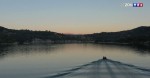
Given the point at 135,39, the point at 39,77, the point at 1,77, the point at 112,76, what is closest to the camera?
the point at 112,76

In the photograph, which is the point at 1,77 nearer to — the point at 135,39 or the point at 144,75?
the point at 144,75

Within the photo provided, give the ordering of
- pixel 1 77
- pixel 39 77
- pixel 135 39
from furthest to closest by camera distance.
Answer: pixel 135 39
pixel 1 77
pixel 39 77

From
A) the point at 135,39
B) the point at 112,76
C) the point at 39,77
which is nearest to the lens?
the point at 112,76

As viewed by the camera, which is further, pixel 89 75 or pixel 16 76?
pixel 16 76

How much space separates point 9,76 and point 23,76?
172 centimetres

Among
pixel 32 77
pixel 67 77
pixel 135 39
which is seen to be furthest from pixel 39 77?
pixel 135 39

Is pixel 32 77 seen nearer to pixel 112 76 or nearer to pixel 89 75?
pixel 89 75

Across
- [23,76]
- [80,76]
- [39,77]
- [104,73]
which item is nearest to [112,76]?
[104,73]

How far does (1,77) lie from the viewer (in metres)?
29.3

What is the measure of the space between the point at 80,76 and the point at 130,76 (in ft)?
16.3

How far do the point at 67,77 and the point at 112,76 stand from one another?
14.5ft

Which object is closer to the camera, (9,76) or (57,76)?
(57,76)

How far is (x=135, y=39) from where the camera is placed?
194 metres

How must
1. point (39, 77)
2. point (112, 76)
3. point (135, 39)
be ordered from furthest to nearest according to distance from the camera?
1. point (135, 39)
2. point (39, 77)
3. point (112, 76)
